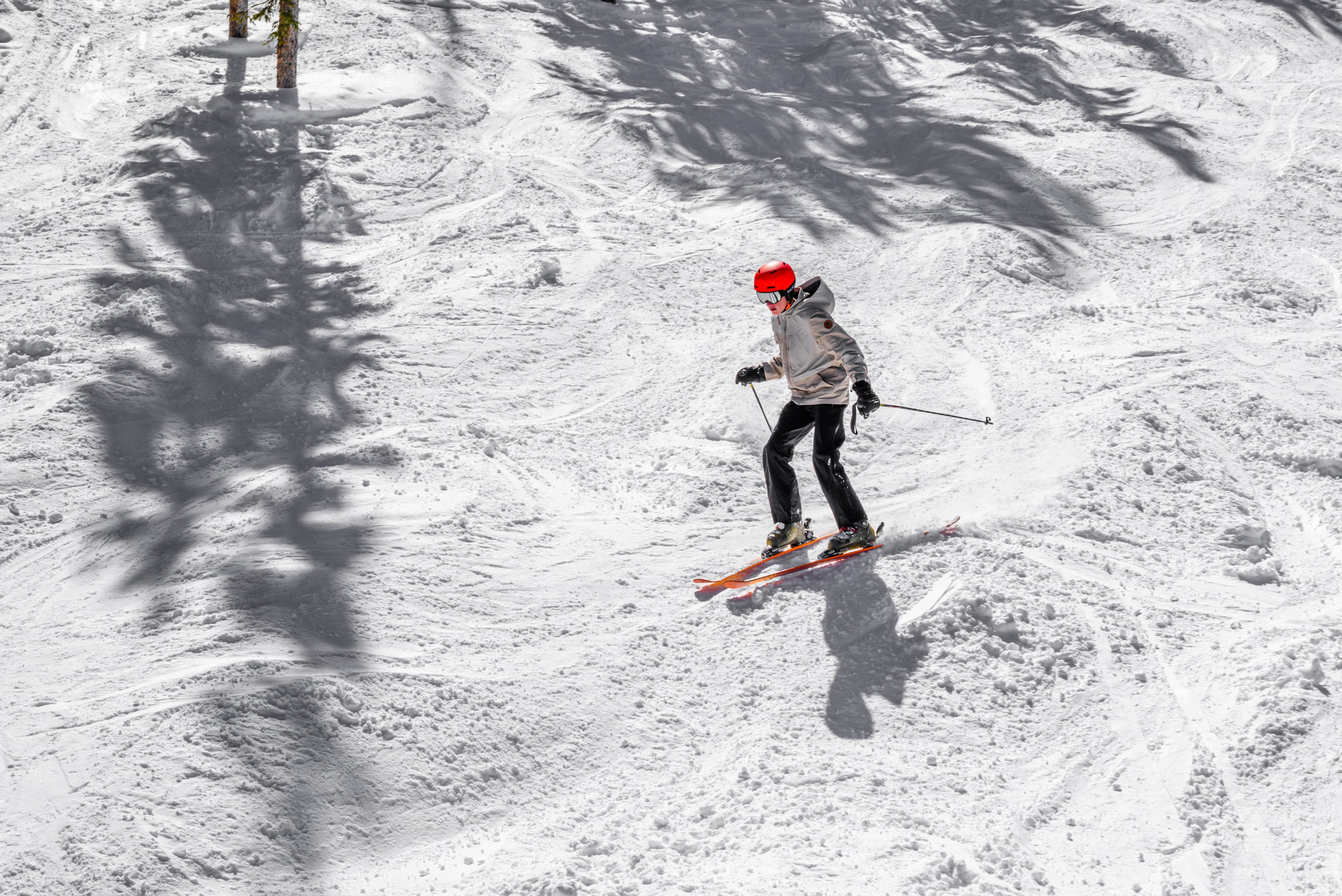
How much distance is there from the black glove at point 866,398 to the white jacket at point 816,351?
0.04m

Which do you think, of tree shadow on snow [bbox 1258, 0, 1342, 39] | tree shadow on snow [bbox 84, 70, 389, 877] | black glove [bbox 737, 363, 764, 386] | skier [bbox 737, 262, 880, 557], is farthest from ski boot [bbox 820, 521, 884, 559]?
tree shadow on snow [bbox 1258, 0, 1342, 39]

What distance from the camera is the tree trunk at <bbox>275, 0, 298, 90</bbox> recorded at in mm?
13461

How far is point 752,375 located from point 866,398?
977mm

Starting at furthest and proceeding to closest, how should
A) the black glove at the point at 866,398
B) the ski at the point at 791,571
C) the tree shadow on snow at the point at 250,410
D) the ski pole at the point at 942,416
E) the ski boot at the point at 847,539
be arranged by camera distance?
the ski pole at the point at 942,416 → the ski boot at the point at 847,539 → the ski at the point at 791,571 → the black glove at the point at 866,398 → the tree shadow on snow at the point at 250,410

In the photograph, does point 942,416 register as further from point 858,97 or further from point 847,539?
point 858,97

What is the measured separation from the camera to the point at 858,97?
17.2 meters

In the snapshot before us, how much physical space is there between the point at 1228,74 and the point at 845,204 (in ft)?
34.5

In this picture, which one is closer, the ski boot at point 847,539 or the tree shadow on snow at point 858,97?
the ski boot at point 847,539

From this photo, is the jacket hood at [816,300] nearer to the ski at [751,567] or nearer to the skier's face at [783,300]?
the skier's face at [783,300]

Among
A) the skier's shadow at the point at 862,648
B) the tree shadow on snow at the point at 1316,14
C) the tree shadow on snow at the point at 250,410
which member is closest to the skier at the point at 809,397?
the skier's shadow at the point at 862,648

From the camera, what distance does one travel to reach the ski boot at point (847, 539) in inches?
249

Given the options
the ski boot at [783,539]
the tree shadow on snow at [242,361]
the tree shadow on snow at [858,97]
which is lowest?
the tree shadow on snow at [242,361]

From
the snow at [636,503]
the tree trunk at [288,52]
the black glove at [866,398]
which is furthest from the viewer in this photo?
the tree trunk at [288,52]

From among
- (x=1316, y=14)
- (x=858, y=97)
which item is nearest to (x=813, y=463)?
(x=858, y=97)
